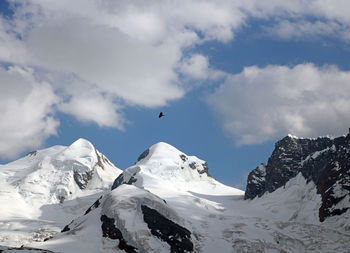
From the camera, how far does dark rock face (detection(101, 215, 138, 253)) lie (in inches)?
4461

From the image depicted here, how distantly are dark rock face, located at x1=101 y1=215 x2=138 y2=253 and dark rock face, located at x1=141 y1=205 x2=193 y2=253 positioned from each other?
10082 mm

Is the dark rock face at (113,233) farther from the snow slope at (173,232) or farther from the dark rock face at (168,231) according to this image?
the dark rock face at (168,231)

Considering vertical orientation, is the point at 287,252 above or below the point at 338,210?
below

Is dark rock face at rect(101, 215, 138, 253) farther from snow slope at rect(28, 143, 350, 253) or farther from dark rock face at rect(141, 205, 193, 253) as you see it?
dark rock face at rect(141, 205, 193, 253)

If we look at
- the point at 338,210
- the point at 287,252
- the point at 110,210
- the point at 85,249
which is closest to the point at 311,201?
the point at 338,210

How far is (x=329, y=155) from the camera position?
655 ft

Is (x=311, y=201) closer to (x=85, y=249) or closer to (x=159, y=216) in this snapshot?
(x=159, y=216)

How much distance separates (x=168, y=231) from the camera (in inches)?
4951

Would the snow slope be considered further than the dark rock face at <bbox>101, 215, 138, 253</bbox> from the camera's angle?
Yes

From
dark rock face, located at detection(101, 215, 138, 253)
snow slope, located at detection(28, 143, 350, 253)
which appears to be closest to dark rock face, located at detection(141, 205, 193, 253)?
snow slope, located at detection(28, 143, 350, 253)

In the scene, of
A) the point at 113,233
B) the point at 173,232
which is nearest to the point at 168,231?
the point at 173,232

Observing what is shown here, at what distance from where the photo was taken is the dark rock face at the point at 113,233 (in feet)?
372

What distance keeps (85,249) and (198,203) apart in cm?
9196

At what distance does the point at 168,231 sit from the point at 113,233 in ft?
54.1
